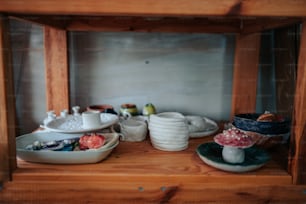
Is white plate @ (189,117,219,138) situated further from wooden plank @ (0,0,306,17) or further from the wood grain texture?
wooden plank @ (0,0,306,17)

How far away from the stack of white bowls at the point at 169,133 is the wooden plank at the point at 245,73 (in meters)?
0.37

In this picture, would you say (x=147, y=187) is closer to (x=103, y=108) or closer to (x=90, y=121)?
(x=90, y=121)

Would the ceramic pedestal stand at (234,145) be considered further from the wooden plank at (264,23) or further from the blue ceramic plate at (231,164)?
the wooden plank at (264,23)

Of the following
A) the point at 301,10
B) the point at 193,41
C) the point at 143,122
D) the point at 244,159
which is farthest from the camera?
the point at 193,41

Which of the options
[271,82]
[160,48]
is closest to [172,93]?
[160,48]

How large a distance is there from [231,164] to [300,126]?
6.1 inches

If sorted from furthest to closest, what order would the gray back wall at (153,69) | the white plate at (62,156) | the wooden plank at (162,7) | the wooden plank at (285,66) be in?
1. the gray back wall at (153,69)
2. the wooden plank at (285,66)
3. the white plate at (62,156)
4. the wooden plank at (162,7)

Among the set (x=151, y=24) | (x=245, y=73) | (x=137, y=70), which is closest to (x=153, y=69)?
(x=137, y=70)

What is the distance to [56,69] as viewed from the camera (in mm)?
970

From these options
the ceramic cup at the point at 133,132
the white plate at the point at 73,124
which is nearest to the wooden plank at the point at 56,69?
the white plate at the point at 73,124

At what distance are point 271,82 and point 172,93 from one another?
1.26 feet

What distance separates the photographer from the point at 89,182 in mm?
543

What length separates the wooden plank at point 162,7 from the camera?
479 mm

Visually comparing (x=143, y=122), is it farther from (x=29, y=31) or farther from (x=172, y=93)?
(x=29, y=31)
